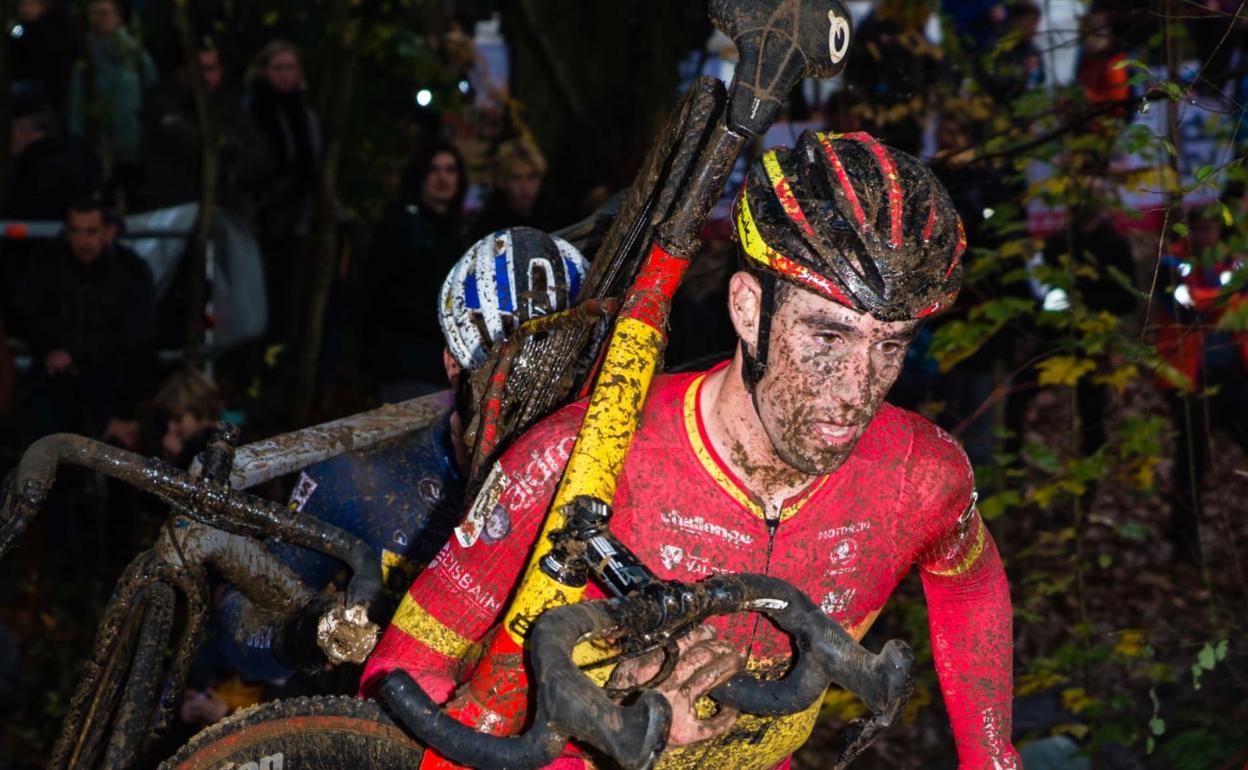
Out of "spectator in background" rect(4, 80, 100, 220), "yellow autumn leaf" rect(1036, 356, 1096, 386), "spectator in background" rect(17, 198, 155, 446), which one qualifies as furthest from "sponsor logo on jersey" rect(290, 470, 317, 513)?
"spectator in background" rect(4, 80, 100, 220)

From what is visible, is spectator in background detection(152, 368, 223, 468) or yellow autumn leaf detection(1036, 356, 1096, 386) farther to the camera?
spectator in background detection(152, 368, 223, 468)

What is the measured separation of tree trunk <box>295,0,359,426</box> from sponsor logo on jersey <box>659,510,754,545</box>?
7.17 m

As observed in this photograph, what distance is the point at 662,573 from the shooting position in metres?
3.68

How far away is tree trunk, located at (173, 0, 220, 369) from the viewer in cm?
1018

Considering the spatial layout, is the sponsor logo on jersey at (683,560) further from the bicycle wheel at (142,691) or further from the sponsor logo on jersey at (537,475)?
the bicycle wheel at (142,691)

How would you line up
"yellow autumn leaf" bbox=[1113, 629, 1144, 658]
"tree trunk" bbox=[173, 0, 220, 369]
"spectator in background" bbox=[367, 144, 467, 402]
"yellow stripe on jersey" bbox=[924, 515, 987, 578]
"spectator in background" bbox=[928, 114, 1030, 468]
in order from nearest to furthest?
"yellow stripe on jersey" bbox=[924, 515, 987, 578]
"yellow autumn leaf" bbox=[1113, 629, 1144, 658]
"spectator in background" bbox=[928, 114, 1030, 468]
"spectator in background" bbox=[367, 144, 467, 402]
"tree trunk" bbox=[173, 0, 220, 369]

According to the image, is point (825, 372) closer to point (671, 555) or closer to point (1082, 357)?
point (671, 555)

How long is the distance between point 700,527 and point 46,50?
9.85m

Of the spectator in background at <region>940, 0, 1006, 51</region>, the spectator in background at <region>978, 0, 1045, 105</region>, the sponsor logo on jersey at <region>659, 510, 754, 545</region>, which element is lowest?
the spectator in background at <region>940, 0, 1006, 51</region>

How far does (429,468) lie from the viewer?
5383mm

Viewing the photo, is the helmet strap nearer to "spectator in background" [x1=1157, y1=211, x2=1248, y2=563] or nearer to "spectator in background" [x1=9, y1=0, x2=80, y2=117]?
"spectator in background" [x1=1157, y1=211, x2=1248, y2=563]

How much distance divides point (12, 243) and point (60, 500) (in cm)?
171

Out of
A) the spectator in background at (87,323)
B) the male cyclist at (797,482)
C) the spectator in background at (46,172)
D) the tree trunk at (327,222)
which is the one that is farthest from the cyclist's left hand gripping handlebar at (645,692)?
the spectator in background at (46,172)

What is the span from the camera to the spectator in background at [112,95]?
11484 millimetres
